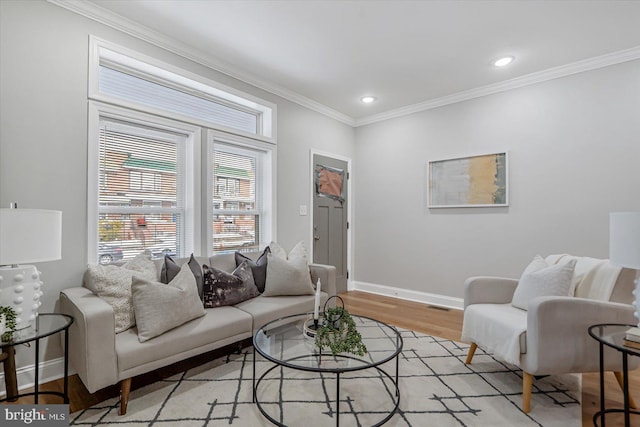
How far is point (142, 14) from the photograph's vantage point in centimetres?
252

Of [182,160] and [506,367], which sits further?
[182,160]

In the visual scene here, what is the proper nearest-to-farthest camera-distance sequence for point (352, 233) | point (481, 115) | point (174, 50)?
1. point (174, 50)
2. point (481, 115)
3. point (352, 233)

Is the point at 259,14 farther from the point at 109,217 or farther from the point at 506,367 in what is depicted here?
the point at 506,367

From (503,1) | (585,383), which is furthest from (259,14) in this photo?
(585,383)

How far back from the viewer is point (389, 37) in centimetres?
281

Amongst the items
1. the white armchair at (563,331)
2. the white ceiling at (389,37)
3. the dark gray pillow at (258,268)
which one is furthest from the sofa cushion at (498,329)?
the white ceiling at (389,37)

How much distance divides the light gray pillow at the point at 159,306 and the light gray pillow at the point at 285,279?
82 cm

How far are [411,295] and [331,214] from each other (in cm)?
153

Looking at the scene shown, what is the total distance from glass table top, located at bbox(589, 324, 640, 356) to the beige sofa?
2.03 m

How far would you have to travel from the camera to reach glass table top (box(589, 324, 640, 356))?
1569 mm

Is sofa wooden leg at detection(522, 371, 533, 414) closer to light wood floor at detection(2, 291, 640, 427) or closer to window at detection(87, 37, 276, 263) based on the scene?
light wood floor at detection(2, 291, 640, 427)

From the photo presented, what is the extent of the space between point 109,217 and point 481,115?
3985 millimetres

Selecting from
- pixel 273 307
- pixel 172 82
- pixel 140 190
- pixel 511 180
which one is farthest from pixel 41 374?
pixel 511 180

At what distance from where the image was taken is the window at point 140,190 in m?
2.63
